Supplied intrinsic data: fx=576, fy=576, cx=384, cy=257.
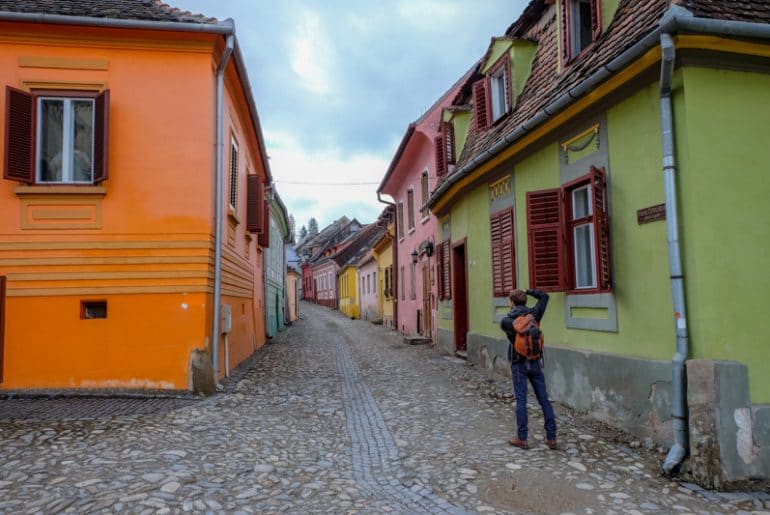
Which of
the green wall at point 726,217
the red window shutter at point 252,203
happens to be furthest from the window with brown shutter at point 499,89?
the red window shutter at point 252,203

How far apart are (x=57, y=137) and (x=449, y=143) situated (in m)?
7.93

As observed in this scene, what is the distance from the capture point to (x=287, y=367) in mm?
11484

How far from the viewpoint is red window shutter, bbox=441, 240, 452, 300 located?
13123 mm

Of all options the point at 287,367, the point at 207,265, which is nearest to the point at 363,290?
the point at 287,367

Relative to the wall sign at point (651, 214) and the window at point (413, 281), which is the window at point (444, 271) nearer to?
the window at point (413, 281)

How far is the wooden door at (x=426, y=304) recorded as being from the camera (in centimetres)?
1647

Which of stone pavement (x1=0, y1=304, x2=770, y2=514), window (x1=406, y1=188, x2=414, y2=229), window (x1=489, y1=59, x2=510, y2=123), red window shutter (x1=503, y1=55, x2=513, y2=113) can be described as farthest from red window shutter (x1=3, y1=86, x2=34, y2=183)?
window (x1=406, y1=188, x2=414, y2=229)

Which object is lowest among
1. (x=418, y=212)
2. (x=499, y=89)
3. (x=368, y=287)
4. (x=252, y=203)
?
(x=368, y=287)

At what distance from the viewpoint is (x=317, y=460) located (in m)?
5.27

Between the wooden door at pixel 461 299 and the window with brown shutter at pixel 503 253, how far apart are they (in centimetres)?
281

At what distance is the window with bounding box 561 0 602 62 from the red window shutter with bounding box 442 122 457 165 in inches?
205

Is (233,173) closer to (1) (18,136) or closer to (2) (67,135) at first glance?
(2) (67,135)

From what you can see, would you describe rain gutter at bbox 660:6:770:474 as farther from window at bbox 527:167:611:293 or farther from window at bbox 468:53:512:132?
window at bbox 468:53:512:132

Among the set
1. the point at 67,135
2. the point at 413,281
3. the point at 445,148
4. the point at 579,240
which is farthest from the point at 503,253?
the point at 413,281
